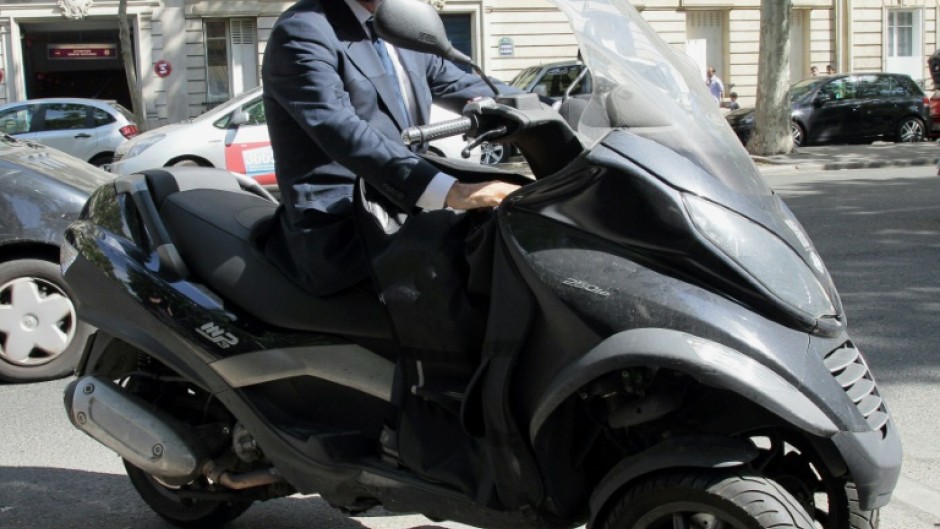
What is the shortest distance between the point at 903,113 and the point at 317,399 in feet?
78.4

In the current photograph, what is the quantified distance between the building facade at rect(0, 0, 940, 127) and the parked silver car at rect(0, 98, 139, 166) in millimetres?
8934

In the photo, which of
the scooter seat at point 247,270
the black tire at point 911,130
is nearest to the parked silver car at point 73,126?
the black tire at point 911,130

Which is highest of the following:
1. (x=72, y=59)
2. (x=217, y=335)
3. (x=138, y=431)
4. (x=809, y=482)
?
(x=217, y=335)

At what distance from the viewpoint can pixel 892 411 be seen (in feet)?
17.8

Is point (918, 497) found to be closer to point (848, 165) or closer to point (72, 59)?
point (848, 165)

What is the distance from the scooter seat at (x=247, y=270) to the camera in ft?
10.9

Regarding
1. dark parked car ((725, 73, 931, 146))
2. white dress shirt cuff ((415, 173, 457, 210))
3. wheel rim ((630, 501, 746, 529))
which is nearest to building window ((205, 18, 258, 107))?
dark parked car ((725, 73, 931, 146))

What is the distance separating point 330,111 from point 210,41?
1178 inches

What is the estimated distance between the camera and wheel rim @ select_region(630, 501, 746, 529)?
2602 millimetres

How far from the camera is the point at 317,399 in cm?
350

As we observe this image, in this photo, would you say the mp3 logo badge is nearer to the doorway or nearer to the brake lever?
the brake lever

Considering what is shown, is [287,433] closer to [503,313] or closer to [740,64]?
[503,313]

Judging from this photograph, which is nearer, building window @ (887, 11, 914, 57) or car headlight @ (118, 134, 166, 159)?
car headlight @ (118, 134, 166, 159)

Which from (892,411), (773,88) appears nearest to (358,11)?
(892,411)
